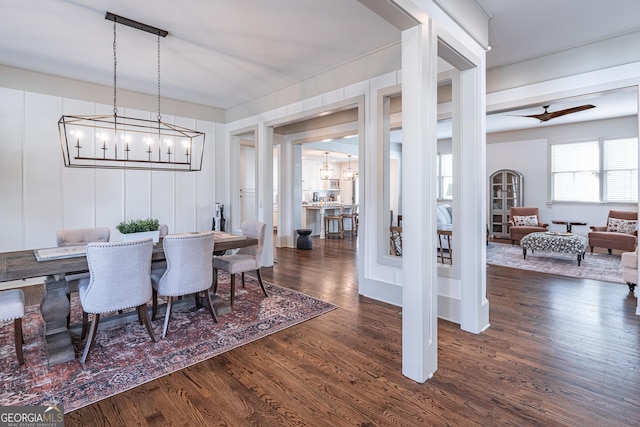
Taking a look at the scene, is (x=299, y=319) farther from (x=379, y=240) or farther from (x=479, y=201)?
(x=479, y=201)

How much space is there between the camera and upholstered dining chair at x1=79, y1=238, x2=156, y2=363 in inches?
94.4

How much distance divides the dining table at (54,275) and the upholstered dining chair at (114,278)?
7.4 inches

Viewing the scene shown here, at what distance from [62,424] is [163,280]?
1261 mm

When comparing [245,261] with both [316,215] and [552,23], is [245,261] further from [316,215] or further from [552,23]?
[316,215]

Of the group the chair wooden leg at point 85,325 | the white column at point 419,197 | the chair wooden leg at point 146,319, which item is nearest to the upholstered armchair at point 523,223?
the white column at point 419,197

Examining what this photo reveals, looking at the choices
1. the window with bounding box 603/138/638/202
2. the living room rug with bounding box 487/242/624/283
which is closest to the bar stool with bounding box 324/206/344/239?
the living room rug with bounding box 487/242/624/283

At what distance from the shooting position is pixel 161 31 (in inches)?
134

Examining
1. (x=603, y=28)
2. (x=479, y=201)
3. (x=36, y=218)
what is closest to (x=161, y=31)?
(x=36, y=218)

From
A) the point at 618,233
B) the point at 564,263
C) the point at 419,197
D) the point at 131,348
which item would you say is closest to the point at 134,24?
the point at 131,348

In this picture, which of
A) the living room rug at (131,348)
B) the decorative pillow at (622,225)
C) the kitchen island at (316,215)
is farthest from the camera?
the kitchen island at (316,215)

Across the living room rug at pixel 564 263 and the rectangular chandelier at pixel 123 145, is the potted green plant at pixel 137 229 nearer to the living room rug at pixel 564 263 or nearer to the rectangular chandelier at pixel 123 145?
the rectangular chandelier at pixel 123 145

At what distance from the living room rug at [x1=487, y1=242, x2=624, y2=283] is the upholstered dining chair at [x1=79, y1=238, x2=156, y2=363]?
18.7 feet

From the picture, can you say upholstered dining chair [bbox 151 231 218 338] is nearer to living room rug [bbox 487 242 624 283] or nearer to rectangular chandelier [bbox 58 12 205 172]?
rectangular chandelier [bbox 58 12 205 172]

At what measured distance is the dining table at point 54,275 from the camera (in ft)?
7.75
